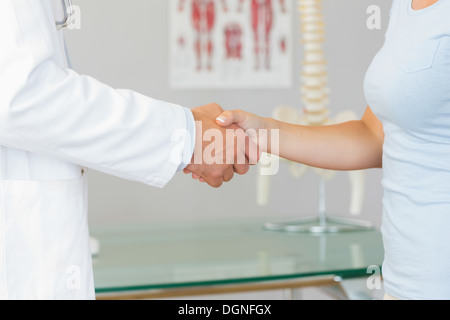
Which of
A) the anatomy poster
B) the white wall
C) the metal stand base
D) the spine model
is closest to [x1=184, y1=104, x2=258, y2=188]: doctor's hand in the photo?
the metal stand base

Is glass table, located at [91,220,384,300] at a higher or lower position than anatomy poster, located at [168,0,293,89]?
lower

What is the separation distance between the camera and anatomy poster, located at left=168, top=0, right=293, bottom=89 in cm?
416

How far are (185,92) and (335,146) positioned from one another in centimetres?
268

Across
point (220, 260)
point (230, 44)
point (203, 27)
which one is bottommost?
point (220, 260)

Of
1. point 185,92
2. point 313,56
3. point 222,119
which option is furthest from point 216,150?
point 185,92

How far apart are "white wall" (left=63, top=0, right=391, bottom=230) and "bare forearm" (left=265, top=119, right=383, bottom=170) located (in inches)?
99.9

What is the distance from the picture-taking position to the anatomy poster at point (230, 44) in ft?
13.6

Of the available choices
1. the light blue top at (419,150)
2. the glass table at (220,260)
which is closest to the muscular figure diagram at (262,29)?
the glass table at (220,260)

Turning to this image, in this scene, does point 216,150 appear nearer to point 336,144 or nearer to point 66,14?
point 336,144

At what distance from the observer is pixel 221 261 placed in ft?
→ 5.63

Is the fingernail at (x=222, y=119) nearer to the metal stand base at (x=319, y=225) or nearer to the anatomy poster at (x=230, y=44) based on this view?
the metal stand base at (x=319, y=225)

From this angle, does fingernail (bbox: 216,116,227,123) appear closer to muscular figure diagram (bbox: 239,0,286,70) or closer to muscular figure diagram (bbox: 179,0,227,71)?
muscular figure diagram (bbox: 179,0,227,71)

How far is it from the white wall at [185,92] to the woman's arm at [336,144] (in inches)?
98.0

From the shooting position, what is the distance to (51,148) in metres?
1.26
